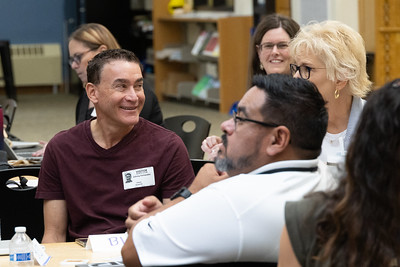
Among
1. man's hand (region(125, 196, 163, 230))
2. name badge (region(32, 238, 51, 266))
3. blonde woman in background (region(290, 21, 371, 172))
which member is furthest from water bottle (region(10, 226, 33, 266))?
blonde woman in background (region(290, 21, 371, 172))

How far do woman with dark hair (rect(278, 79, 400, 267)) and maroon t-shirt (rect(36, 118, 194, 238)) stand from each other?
164 cm

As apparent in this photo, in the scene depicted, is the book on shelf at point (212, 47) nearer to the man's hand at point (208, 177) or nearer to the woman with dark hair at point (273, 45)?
the woman with dark hair at point (273, 45)

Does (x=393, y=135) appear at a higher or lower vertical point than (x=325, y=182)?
higher

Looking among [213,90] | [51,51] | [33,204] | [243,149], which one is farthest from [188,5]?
[243,149]

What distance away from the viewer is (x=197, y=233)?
1997 mm

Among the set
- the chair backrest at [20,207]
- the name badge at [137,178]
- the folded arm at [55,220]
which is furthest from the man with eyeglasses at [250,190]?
the chair backrest at [20,207]

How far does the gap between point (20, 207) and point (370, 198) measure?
95.1 inches

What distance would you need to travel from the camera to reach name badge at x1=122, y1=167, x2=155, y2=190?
127 inches

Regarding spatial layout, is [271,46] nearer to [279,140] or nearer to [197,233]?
[279,140]

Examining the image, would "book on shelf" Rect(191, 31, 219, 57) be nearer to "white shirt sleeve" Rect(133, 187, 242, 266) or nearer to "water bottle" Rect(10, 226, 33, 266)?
"water bottle" Rect(10, 226, 33, 266)

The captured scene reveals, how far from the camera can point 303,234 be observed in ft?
5.66

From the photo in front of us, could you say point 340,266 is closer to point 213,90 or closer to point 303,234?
point 303,234

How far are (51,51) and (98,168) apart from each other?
12.2m

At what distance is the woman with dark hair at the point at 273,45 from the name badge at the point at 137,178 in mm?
1713
